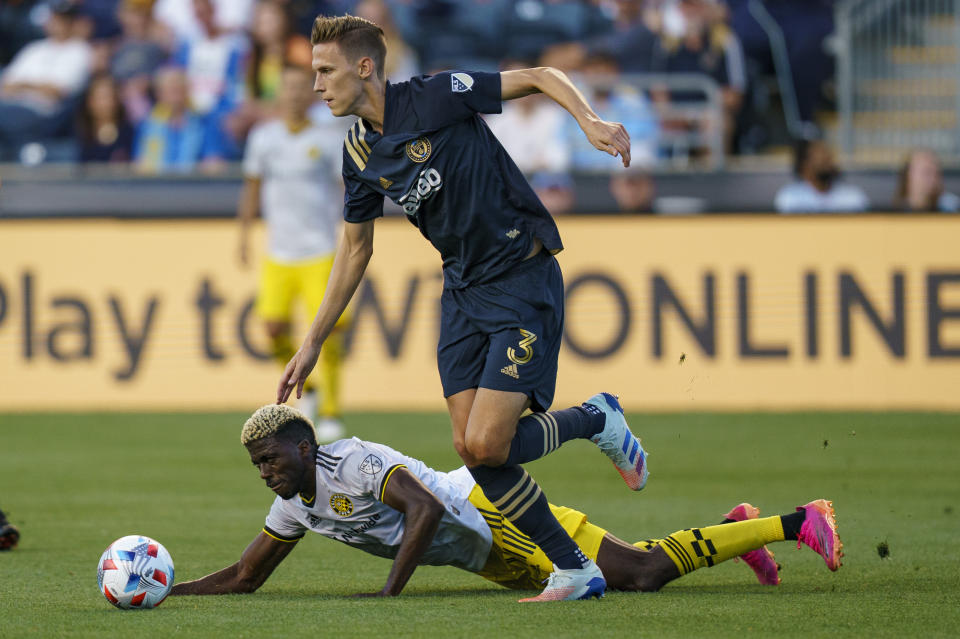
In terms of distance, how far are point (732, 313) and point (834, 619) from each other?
8.30m

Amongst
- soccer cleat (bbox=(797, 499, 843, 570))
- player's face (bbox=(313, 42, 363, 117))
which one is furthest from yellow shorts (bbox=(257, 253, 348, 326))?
soccer cleat (bbox=(797, 499, 843, 570))

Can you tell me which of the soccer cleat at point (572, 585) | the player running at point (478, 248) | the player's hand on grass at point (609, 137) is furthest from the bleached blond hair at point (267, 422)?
the player's hand on grass at point (609, 137)

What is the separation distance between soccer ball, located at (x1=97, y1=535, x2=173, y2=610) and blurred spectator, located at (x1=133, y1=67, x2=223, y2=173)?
1139 cm

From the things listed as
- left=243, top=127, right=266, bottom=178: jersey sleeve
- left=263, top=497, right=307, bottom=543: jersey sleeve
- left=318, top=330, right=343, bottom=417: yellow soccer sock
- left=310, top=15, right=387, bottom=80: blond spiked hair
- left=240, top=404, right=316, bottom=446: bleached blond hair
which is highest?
left=310, top=15, right=387, bottom=80: blond spiked hair

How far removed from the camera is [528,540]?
6082mm

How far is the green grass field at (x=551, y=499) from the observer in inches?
209

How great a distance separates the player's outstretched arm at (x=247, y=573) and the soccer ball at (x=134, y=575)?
260mm

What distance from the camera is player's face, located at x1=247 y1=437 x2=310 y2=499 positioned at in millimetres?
5688

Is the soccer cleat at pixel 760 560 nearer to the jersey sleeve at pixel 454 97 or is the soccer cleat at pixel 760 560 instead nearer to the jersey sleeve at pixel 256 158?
the jersey sleeve at pixel 454 97

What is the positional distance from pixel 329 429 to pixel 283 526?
19.4ft

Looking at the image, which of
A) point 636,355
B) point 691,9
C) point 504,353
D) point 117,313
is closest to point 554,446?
point 504,353

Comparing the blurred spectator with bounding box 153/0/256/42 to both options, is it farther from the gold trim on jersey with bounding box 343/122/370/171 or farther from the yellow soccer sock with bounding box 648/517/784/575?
the yellow soccer sock with bounding box 648/517/784/575

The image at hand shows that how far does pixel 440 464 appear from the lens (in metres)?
10.2

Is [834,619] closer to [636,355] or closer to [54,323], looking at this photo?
[636,355]
